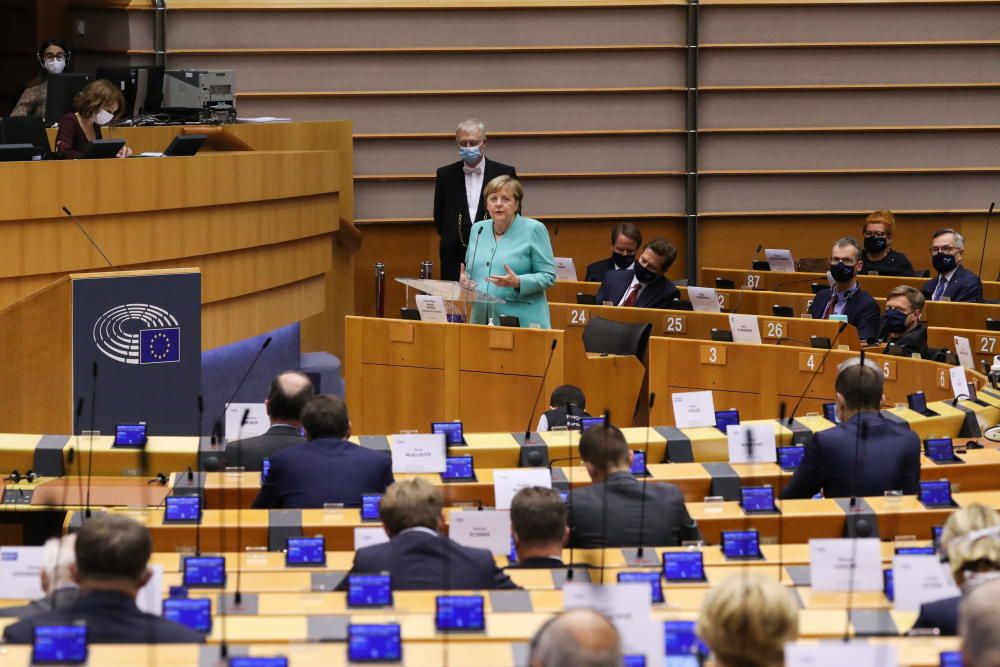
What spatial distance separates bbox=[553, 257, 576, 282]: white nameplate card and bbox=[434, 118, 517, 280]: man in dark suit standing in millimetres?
899

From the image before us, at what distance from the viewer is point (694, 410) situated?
5.54m

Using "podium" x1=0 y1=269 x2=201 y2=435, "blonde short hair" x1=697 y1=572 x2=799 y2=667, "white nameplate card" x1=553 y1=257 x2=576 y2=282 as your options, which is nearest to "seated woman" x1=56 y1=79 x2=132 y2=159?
"podium" x1=0 y1=269 x2=201 y2=435

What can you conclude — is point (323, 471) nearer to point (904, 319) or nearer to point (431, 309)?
point (431, 309)

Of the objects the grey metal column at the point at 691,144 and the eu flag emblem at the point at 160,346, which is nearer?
the eu flag emblem at the point at 160,346

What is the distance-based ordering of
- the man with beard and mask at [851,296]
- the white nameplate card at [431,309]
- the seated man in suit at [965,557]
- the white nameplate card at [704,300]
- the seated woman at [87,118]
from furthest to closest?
the white nameplate card at [704,300]
the man with beard and mask at [851,296]
the seated woman at [87,118]
the white nameplate card at [431,309]
the seated man in suit at [965,557]

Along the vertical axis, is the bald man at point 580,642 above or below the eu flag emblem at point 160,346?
below

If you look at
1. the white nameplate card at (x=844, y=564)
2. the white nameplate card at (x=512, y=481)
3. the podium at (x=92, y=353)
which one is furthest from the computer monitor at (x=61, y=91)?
the white nameplate card at (x=844, y=564)

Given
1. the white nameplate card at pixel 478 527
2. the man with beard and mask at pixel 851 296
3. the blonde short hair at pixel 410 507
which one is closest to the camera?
the blonde short hair at pixel 410 507

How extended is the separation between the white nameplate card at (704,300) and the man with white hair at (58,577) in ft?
17.0

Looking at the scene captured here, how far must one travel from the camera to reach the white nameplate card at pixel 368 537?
3908mm

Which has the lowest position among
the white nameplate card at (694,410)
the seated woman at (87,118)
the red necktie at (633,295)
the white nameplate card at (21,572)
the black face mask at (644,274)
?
the white nameplate card at (21,572)

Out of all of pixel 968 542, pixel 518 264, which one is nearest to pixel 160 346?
pixel 518 264

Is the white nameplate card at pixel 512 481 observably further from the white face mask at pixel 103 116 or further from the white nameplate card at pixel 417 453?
the white face mask at pixel 103 116

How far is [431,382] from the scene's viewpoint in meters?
7.26
